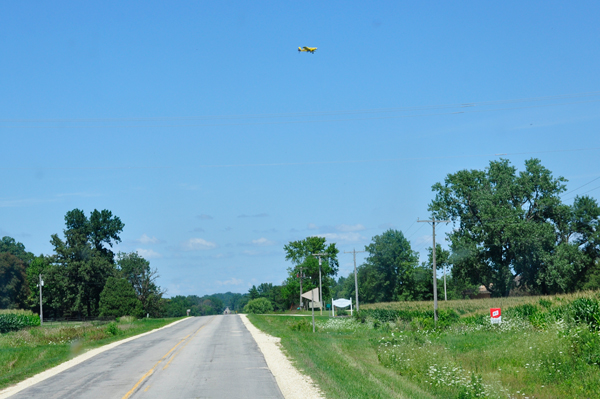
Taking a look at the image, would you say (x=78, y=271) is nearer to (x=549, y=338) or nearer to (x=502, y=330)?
(x=502, y=330)

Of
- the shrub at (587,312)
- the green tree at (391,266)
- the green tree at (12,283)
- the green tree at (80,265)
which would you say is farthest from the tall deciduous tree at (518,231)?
the green tree at (12,283)

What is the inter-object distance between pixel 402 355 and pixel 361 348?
560 centimetres

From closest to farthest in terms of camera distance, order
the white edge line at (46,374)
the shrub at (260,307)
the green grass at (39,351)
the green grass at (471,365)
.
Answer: the green grass at (471,365), the white edge line at (46,374), the green grass at (39,351), the shrub at (260,307)

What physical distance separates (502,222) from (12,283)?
81.2m

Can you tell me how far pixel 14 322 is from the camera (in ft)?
186

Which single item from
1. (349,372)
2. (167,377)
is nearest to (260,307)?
(167,377)

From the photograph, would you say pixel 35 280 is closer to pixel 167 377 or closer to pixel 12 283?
pixel 12 283

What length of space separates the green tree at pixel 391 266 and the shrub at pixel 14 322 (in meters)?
61.7

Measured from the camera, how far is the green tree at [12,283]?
312 ft

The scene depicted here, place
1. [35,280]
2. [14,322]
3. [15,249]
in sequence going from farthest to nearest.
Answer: [15,249] < [35,280] < [14,322]

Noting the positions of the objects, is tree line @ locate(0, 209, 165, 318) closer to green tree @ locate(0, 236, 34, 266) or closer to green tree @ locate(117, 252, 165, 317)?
green tree @ locate(117, 252, 165, 317)

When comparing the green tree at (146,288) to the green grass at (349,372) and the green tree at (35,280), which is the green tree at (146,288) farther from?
the green grass at (349,372)

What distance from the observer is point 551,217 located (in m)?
69.3

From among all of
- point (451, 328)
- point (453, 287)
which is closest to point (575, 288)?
point (451, 328)
